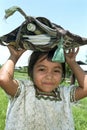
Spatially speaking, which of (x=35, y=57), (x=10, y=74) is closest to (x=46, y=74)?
(x=35, y=57)

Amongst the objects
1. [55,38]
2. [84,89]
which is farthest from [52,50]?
[84,89]

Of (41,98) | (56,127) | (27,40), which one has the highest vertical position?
(27,40)

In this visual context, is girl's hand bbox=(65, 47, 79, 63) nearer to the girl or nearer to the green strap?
the girl

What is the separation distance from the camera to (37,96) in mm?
4488

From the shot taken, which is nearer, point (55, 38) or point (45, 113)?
point (55, 38)

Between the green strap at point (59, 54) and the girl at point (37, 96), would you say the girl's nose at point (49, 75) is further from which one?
the green strap at point (59, 54)

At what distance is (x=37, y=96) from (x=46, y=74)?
26 centimetres

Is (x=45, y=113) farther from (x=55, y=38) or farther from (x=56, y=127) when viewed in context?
(x=55, y=38)

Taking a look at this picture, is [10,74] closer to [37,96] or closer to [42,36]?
[37,96]

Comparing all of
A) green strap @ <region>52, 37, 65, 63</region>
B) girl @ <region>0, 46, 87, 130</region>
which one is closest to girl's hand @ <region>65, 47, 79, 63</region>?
girl @ <region>0, 46, 87, 130</region>

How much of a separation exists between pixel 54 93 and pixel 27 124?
432 millimetres

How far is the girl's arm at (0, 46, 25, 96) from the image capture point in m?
4.30

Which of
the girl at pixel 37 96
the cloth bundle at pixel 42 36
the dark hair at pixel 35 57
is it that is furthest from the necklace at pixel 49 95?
the cloth bundle at pixel 42 36

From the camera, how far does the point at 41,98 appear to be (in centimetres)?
449
